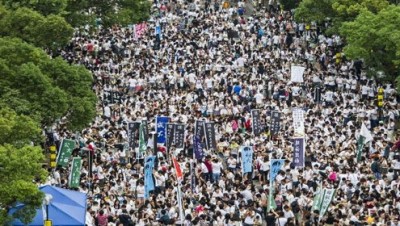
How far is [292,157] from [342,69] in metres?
16.5

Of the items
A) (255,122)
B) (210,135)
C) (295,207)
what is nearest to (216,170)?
(210,135)

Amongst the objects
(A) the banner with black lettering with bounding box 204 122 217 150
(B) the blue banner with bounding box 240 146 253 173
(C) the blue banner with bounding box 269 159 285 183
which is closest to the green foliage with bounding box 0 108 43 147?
(C) the blue banner with bounding box 269 159 285 183

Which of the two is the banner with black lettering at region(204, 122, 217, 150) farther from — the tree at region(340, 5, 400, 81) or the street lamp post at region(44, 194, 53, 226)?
the street lamp post at region(44, 194, 53, 226)

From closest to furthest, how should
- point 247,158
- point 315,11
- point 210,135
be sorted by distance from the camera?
1. point 247,158
2. point 210,135
3. point 315,11

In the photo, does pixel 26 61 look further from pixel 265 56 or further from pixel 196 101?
pixel 265 56

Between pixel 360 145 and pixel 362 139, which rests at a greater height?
pixel 362 139

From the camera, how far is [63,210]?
37406 mm

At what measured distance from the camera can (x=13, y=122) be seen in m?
40.0

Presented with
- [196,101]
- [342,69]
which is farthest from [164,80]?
[342,69]

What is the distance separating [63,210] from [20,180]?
213 cm

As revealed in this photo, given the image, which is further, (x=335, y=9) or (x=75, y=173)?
(x=335, y=9)

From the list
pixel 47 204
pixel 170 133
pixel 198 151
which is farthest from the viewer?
pixel 170 133

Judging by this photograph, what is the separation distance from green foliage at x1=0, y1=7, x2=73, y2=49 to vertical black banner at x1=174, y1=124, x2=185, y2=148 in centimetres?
880

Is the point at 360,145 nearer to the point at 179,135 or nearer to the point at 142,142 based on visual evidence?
the point at 179,135
